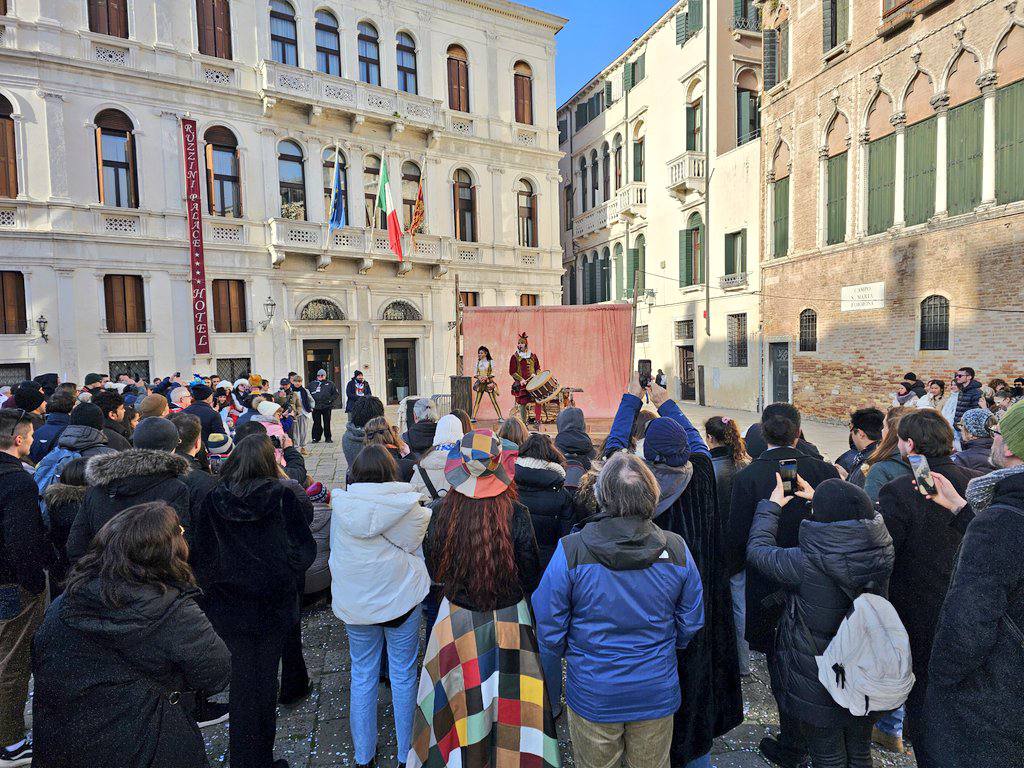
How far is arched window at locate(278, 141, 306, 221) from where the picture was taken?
18531 millimetres

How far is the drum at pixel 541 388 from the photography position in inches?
509

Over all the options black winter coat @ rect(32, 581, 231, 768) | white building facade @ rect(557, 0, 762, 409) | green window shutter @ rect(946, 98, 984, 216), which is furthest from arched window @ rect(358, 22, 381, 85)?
black winter coat @ rect(32, 581, 231, 768)

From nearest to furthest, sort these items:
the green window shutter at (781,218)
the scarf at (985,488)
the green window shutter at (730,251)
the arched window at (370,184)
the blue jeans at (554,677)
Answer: the scarf at (985,488) < the blue jeans at (554,677) < the green window shutter at (781,218) < the green window shutter at (730,251) < the arched window at (370,184)

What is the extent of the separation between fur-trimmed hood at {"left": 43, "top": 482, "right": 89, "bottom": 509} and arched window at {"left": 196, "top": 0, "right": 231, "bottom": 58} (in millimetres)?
18465

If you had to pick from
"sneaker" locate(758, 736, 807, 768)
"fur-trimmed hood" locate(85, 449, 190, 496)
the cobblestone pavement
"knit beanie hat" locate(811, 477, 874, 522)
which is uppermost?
"fur-trimmed hood" locate(85, 449, 190, 496)

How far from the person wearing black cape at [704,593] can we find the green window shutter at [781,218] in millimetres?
16317

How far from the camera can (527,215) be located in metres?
23.1

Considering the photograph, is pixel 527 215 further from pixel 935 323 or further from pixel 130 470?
pixel 130 470

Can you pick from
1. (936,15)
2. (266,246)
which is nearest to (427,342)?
(266,246)

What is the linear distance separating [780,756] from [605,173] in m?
26.5

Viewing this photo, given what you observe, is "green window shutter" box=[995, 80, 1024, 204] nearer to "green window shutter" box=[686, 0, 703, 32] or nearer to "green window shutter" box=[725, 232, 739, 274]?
"green window shutter" box=[725, 232, 739, 274]

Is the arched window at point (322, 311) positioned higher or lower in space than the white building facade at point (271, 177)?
lower

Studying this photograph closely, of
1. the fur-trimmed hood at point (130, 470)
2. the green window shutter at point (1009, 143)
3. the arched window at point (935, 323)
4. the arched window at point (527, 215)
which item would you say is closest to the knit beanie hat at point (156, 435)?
the fur-trimmed hood at point (130, 470)

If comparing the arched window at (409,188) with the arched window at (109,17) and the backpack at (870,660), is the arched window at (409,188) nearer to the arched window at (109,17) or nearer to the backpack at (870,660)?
the arched window at (109,17)
